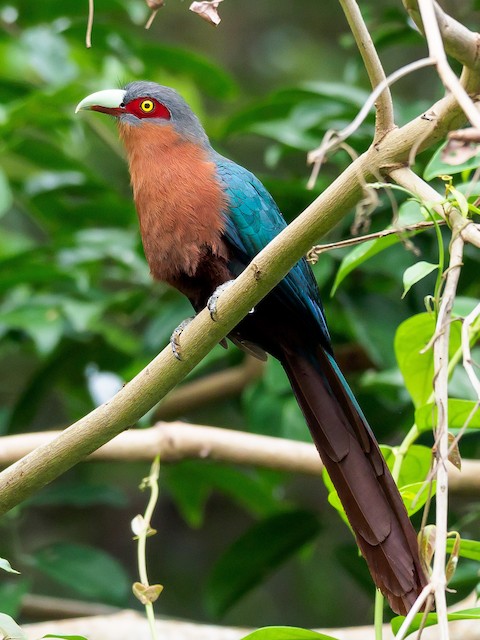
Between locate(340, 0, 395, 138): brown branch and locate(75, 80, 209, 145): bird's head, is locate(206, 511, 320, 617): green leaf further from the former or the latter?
locate(340, 0, 395, 138): brown branch

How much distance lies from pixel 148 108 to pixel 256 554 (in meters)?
1.94

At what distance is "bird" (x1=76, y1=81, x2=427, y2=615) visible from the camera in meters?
2.83

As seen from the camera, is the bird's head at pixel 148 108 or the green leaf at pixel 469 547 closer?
the green leaf at pixel 469 547

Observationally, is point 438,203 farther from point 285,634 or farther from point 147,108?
point 147,108

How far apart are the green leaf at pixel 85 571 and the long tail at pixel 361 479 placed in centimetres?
151

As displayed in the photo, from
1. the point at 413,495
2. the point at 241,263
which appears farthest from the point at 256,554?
the point at 413,495

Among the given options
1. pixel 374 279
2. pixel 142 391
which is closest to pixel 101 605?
pixel 374 279

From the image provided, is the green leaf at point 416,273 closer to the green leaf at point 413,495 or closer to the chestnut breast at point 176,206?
the green leaf at point 413,495

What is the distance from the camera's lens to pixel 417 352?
2.69 m

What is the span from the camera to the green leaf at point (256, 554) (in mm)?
4117

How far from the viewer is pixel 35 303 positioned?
13.4 feet

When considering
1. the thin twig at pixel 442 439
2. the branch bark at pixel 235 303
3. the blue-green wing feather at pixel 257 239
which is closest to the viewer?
the thin twig at pixel 442 439

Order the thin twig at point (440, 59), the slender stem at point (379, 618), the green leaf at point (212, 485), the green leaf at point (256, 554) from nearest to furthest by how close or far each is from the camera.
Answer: the thin twig at point (440, 59)
the slender stem at point (379, 618)
the green leaf at point (256, 554)
the green leaf at point (212, 485)

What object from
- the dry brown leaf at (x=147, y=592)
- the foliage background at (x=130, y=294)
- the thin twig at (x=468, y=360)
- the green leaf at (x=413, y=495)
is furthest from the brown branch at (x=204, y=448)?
the thin twig at (x=468, y=360)
